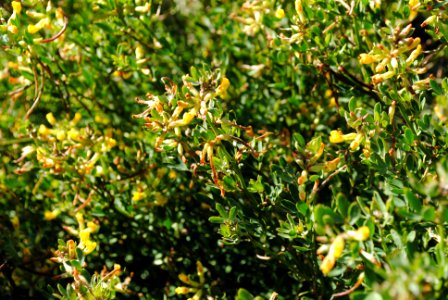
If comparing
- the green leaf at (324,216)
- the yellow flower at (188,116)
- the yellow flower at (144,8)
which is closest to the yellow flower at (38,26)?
the yellow flower at (144,8)

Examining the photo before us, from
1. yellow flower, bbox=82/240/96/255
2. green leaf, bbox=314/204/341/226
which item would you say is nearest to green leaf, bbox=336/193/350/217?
green leaf, bbox=314/204/341/226

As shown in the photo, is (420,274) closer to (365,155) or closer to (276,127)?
(365,155)

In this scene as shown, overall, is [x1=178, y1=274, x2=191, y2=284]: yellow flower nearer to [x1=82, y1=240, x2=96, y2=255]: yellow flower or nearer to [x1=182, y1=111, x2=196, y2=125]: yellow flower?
[x1=82, y1=240, x2=96, y2=255]: yellow flower

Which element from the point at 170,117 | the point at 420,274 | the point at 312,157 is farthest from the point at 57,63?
the point at 420,274

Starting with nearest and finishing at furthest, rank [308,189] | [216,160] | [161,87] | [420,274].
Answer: [420,274] → [216,160] → [308,189] → [161,87]

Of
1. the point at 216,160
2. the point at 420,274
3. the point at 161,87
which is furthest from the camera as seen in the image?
the point at 161,87

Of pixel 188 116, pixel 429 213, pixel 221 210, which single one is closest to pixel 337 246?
pixel 429 213

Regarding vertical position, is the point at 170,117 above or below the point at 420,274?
below

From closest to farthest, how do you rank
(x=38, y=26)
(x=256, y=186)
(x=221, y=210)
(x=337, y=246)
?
(x=337, y=246) < (x=221, y=210) < (x=256, y=186) < (x=38, y=26)

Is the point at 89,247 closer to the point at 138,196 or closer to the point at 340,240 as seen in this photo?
the point at 138,196
